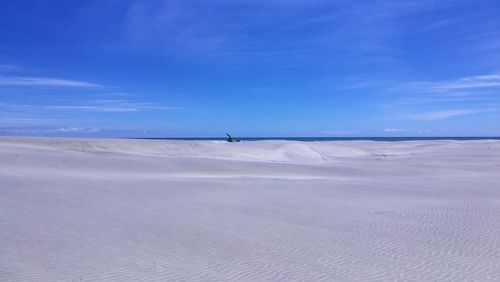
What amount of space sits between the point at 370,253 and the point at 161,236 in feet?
12.4

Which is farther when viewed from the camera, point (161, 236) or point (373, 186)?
point (373, 186)

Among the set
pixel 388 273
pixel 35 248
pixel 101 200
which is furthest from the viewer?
pixel 101 200

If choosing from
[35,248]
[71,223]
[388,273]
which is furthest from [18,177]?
[388,273]

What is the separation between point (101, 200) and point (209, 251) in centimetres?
517

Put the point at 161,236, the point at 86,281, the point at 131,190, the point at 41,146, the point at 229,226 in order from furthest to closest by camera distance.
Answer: the point at 41,146
the point at 131,190
the point at 229,226
the point at 161,236
the point at 86,281

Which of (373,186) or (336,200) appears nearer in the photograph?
(336,200)

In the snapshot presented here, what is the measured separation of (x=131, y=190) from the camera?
13516 millimetres

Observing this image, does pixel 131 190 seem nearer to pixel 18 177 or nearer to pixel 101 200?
pixel 101 200

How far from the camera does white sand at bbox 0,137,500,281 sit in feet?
21.8

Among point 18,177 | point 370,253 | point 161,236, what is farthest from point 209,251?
point 18,177

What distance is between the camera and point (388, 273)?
666 centimetres

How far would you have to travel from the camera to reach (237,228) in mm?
9414

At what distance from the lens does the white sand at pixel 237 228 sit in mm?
6641

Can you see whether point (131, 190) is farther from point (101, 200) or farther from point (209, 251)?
point (209, 251)
